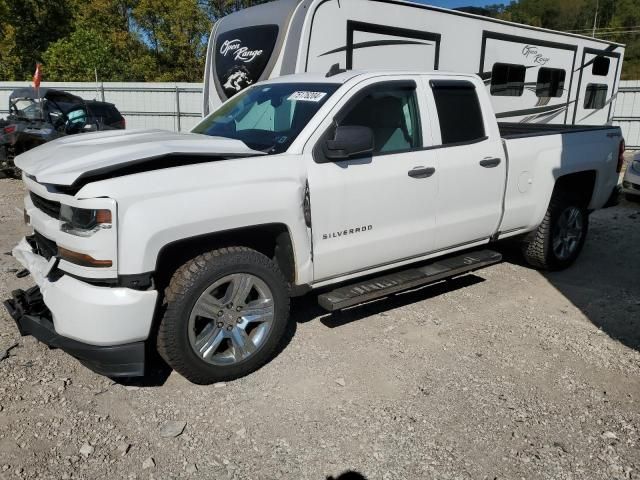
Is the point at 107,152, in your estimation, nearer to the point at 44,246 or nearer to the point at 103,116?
the point at 44,246

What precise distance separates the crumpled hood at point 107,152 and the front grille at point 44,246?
0.43 m

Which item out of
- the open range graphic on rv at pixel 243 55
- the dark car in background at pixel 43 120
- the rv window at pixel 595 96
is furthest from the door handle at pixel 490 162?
the rv window at pixel 595 96

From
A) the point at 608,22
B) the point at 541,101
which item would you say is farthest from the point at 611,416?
the point at 608,22

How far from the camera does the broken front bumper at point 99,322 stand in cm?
293

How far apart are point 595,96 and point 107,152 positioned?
551 inches

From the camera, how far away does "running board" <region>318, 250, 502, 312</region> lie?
380 centimetres

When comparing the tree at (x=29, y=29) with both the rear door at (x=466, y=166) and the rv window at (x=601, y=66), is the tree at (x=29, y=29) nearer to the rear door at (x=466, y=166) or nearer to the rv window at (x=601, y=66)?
the rv window at (x=601, y=66)

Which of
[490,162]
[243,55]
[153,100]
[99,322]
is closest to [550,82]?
[243,55]

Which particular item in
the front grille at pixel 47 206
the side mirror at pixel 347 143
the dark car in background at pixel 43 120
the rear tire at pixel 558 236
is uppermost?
the side mirror at pixel 347 143

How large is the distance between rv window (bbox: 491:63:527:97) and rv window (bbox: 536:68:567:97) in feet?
2.41

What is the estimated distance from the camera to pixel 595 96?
14.0m

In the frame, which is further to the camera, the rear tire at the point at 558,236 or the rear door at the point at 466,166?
the rear tire at the point at 558,236

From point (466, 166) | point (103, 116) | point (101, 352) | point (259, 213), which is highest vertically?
point (466, 166)

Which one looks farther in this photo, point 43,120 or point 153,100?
point 153,100
